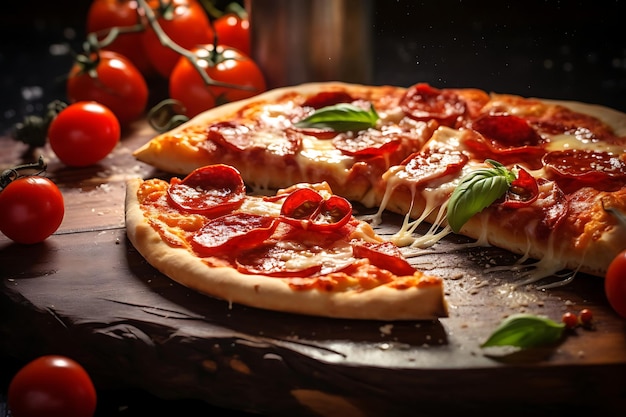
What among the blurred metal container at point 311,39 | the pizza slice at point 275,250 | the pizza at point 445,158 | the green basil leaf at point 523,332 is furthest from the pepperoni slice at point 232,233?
the blurred metal container at point 311,39

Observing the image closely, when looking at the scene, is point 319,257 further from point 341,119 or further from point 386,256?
point 341,119

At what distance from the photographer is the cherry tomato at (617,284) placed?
8.65 feet

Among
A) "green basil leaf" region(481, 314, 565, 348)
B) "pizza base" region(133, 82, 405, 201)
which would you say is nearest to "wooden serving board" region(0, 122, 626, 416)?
"green basil leaf" region(481, 314, 565, 348)

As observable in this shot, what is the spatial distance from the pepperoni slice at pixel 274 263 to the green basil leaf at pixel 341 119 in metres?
1.07

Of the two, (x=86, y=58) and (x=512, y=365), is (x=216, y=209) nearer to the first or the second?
(x=512, y=365)

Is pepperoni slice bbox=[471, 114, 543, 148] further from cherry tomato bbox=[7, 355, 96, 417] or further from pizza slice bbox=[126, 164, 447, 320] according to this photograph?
cherry tomato bbox=[7, 355, 96, 417]

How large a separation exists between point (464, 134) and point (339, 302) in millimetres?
1383

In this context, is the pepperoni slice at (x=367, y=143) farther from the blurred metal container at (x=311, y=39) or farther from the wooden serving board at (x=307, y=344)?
the blurred metal container at (x=311, y=39)

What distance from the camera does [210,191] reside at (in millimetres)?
3408

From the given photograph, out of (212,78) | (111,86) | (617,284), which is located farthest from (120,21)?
(617,284)

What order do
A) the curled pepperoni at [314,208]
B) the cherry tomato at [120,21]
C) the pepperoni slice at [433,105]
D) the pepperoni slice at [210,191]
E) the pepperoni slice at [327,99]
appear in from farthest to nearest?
the cherry tomato at [120,21] → the pepperoni slice at [327,99] → the pepperoni slice at [433,105] → the pepperoni slice at [210,191] → the curled pepperoni at [314,208]

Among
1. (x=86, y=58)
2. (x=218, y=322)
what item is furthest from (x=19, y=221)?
(x=86, y=58)

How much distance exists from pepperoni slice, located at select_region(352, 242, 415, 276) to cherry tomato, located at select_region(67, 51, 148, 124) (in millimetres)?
2086

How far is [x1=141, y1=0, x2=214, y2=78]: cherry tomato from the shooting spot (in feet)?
16.8
